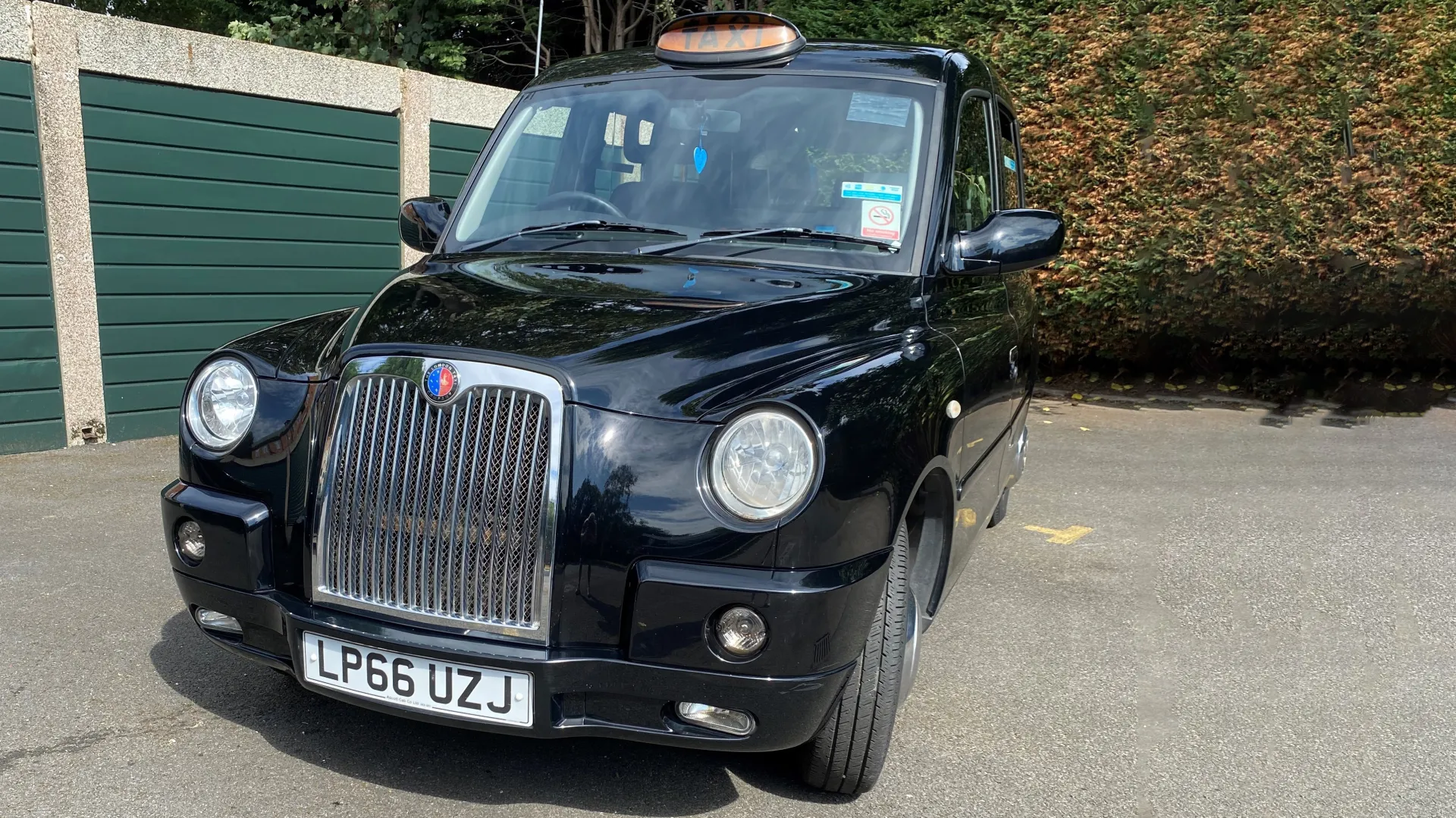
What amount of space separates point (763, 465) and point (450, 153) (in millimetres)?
6968

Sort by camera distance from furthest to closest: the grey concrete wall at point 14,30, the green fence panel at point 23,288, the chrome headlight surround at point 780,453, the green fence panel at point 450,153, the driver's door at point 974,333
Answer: the green fence panel at point 450,153 → the green fence panel at point 23,288 → the grey concrete wall at point 14,30 → the driver's door at point 974,333 → the chrome headlight surround at point 780,453

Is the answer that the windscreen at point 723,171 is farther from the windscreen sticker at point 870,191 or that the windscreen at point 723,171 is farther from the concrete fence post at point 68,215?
the concrete fence post at point 68,215

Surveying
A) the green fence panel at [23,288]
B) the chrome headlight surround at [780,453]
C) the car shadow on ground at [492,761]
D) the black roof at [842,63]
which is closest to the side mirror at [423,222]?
the black roof at [842,63]

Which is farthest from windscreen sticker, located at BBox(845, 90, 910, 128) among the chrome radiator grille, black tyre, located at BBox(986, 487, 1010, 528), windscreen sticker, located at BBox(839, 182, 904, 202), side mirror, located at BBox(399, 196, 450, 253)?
black tyre, located at BBox(986, 487, 1010, 528)

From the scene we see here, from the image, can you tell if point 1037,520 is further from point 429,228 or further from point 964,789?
point 429,228

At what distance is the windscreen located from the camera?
11.2 feet

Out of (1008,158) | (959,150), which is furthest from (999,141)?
(959,150)

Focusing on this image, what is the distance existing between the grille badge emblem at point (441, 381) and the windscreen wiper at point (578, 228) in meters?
1.08

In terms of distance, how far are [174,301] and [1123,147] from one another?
6825 millimetres

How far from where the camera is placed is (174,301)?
7.08 meters

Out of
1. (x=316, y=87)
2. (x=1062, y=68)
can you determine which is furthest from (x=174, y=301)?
(x=1062, y=68)

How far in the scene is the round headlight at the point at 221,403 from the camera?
9.25 feet

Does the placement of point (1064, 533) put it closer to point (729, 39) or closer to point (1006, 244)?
point (1006, 244)

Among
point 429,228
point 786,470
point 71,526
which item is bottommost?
point 71,526
